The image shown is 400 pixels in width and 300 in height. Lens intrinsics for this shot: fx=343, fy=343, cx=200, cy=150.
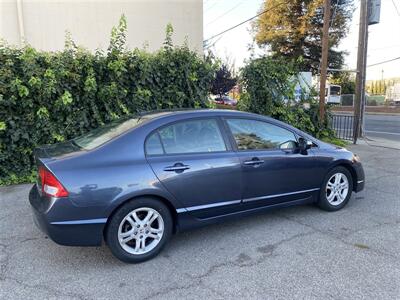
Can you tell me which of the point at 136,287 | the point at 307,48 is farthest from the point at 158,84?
the point at 307,48

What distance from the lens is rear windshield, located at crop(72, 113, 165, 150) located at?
11.2 feet

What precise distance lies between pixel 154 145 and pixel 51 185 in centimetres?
99

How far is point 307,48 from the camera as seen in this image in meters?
28.2

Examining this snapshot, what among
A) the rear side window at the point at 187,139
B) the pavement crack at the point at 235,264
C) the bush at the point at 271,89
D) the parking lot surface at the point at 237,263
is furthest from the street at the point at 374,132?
the rear side window at the point at 187,139

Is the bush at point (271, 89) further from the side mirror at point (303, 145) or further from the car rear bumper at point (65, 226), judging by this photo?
the car rear bumper at point (65, 226)

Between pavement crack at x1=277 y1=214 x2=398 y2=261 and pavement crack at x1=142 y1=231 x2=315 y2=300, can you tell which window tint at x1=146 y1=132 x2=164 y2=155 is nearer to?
pavement crack at x1=142 y1=231 x2=315 y2=300

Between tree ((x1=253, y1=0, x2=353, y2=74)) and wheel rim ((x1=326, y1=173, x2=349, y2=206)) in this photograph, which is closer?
wheel rim ((x1=326, y1=173, x2=349, y2=206))

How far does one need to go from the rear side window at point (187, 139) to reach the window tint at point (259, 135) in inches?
9.2

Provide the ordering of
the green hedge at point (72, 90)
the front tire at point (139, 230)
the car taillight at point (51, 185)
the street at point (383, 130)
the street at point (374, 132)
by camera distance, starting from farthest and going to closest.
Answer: the street at point (383, 130)
the street at point (374, 132)
the green hedge at point (72, 90)
the front tire at point (139, 230)
the car taillight at point (51, 185)

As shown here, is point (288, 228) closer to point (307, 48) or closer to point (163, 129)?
point (163, 129)

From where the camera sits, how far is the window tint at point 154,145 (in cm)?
333

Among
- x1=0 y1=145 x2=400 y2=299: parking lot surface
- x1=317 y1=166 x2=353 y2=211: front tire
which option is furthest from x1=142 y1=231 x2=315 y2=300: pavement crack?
x1=317 y1=166 x2=353 y2=211: front tire

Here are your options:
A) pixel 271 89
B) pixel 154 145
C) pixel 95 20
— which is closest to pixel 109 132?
pixel 154 145

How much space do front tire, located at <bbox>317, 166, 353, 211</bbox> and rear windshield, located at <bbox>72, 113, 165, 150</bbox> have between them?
237 cm
